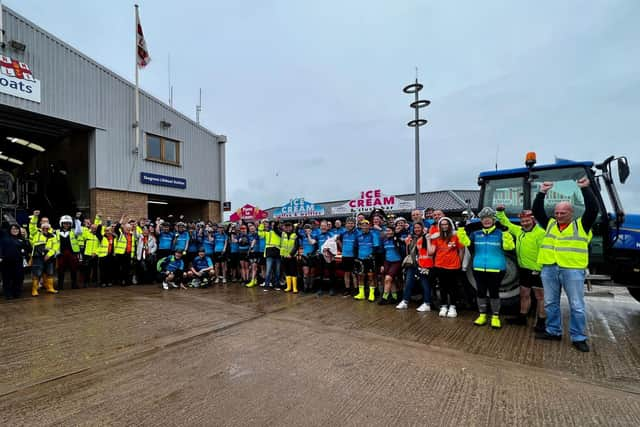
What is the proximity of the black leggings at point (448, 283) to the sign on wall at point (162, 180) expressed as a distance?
39.9 ft

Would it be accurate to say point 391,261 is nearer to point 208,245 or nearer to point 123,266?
point 208,245

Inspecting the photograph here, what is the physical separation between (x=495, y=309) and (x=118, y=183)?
1304 centimetres

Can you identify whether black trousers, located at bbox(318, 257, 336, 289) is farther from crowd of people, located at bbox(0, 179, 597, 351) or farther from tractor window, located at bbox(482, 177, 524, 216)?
tractor window, located at bbox(482, 177, 524, 216)

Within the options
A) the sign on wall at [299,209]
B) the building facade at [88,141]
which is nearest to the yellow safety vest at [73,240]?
the building facade at [88,141]

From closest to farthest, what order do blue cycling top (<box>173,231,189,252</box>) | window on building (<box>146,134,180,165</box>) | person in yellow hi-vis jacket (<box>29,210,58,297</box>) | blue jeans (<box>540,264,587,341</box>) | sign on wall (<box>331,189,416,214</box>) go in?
blue jeans (<box>540,264,587,341</box>) < person in yellow hi-vis jacket (<box>29,210,58,297</box>) < blue cycling top (<box>173,231,189,252</box>) < window on building (<box>146,134,180,165</box>) < sign on wall (<box>331,189,416,214</box>)

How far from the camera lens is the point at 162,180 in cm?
1360

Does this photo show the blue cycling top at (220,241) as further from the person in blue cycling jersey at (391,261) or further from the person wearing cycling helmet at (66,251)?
the person in blue cycling jersey at (391,261)

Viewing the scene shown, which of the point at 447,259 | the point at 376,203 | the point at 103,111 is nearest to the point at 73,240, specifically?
the point at 103,111

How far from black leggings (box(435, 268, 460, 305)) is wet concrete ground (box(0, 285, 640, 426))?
0.33 m

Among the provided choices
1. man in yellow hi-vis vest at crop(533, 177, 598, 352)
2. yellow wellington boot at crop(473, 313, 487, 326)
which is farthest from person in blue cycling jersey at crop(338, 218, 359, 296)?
man in yellow hi-vis vest at crop(533, 177, 598, 352)

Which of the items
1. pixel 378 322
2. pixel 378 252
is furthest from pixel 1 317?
pixel 378 252

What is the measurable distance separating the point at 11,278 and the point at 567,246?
992cm

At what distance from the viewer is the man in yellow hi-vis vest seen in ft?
12.3

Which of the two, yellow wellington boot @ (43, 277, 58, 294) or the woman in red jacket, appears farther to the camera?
yellow wellington boot @ (43, 277, 58, 294)
